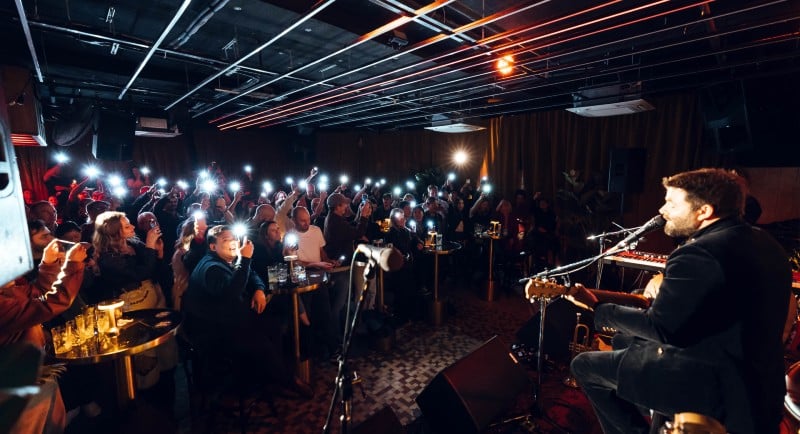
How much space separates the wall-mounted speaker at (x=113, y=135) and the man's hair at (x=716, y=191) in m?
8.97

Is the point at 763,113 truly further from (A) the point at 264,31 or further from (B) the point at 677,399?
(A) the point at 264,31

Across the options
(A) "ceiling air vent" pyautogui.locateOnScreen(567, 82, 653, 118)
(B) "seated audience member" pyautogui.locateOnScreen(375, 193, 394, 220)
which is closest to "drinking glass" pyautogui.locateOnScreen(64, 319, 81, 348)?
(B) "seated audience member" pyautogui.locateOnScreen(375, 193, 394, 220)

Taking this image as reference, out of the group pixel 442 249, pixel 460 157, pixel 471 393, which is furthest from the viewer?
pixel 460 157

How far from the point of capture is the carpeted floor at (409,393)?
3000 millimetres

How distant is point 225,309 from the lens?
2965 millimetres

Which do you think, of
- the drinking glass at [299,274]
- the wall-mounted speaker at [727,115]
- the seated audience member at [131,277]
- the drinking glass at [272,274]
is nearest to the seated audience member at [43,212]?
the seated audience member at [131,277]

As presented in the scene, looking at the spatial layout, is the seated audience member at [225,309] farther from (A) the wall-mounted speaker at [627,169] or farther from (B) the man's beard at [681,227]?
(A) the wall-mounted speaker at [627,169]

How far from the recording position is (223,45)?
512 centimetres

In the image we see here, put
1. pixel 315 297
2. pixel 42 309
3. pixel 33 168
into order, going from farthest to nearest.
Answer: pixel 33 168 < pixel 315 297 < pixel 42 309

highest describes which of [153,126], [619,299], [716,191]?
[153,126]

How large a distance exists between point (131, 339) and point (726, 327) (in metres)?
3.59

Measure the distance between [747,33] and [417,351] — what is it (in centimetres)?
561

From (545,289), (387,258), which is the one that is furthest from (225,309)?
(545,289)

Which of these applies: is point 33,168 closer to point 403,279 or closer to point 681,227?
point 403,279
